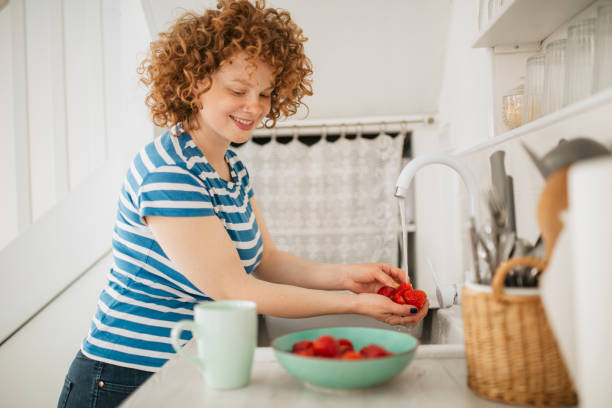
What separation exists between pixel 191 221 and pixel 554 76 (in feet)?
2.81

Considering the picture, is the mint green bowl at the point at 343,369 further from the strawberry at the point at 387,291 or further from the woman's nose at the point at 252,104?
the woman's nose at the point at 252,104

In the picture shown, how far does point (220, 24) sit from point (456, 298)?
0.92 metres

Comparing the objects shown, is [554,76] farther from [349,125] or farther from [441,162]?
[349,125]

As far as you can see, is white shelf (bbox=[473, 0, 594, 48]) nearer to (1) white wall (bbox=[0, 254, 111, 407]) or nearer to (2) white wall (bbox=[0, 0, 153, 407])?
(2) white wall (bbox=[0, 0, 153, 407])

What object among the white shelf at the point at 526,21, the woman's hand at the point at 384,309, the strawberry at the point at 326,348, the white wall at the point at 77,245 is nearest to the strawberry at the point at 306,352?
the strawberry at the point at 326,348

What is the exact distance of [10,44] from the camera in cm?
167

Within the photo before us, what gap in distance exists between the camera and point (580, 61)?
89 cm

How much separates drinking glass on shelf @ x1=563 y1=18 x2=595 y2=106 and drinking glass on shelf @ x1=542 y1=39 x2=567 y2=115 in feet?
0.15

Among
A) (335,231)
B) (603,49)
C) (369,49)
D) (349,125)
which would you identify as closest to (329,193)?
(335,231)

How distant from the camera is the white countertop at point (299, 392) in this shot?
1.90ft

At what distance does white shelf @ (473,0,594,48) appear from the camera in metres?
1.00

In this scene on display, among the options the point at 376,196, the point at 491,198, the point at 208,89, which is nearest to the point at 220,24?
the point at 208,89

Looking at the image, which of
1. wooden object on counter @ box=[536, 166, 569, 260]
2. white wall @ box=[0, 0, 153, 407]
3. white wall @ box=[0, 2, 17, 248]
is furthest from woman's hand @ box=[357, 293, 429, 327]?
white wall @ box=[0, 2, 17, 248]

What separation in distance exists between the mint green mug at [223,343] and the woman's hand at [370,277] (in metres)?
0.64
